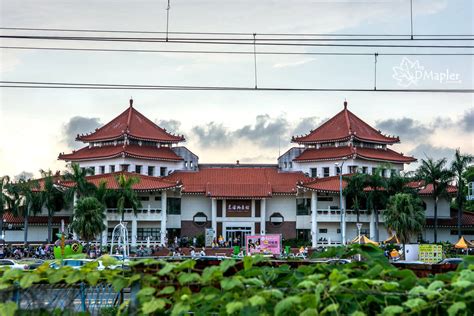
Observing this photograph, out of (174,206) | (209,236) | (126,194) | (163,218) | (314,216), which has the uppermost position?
(126,194)

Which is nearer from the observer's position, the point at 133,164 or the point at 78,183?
the point at 78,183

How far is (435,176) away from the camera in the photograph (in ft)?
200

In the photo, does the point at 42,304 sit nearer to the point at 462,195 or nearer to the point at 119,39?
the point at 119,39

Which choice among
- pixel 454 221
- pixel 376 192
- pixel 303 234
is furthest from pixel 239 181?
pixel 454 221

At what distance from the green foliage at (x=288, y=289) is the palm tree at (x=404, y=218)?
49.0m

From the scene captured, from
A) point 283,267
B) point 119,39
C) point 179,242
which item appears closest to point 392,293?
point 283,267

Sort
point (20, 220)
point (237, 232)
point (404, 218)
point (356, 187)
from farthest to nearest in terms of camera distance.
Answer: point (237, 232)
point (20, 220)
point (356, 187)
point (404, 218)

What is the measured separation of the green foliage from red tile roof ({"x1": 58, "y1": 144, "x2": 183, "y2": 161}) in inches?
2407

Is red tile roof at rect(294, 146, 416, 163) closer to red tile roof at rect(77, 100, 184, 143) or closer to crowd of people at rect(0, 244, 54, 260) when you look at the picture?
red tile roof at rect(77, 100, 184, 143)

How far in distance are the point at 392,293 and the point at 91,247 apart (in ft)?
178

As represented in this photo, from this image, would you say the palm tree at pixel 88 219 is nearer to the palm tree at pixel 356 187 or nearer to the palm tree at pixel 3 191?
the palm tree at pixel 3 191

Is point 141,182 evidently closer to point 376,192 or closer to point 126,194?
point 126,194

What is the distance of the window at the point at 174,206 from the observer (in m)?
65.3

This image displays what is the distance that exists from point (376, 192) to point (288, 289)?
56948mm
